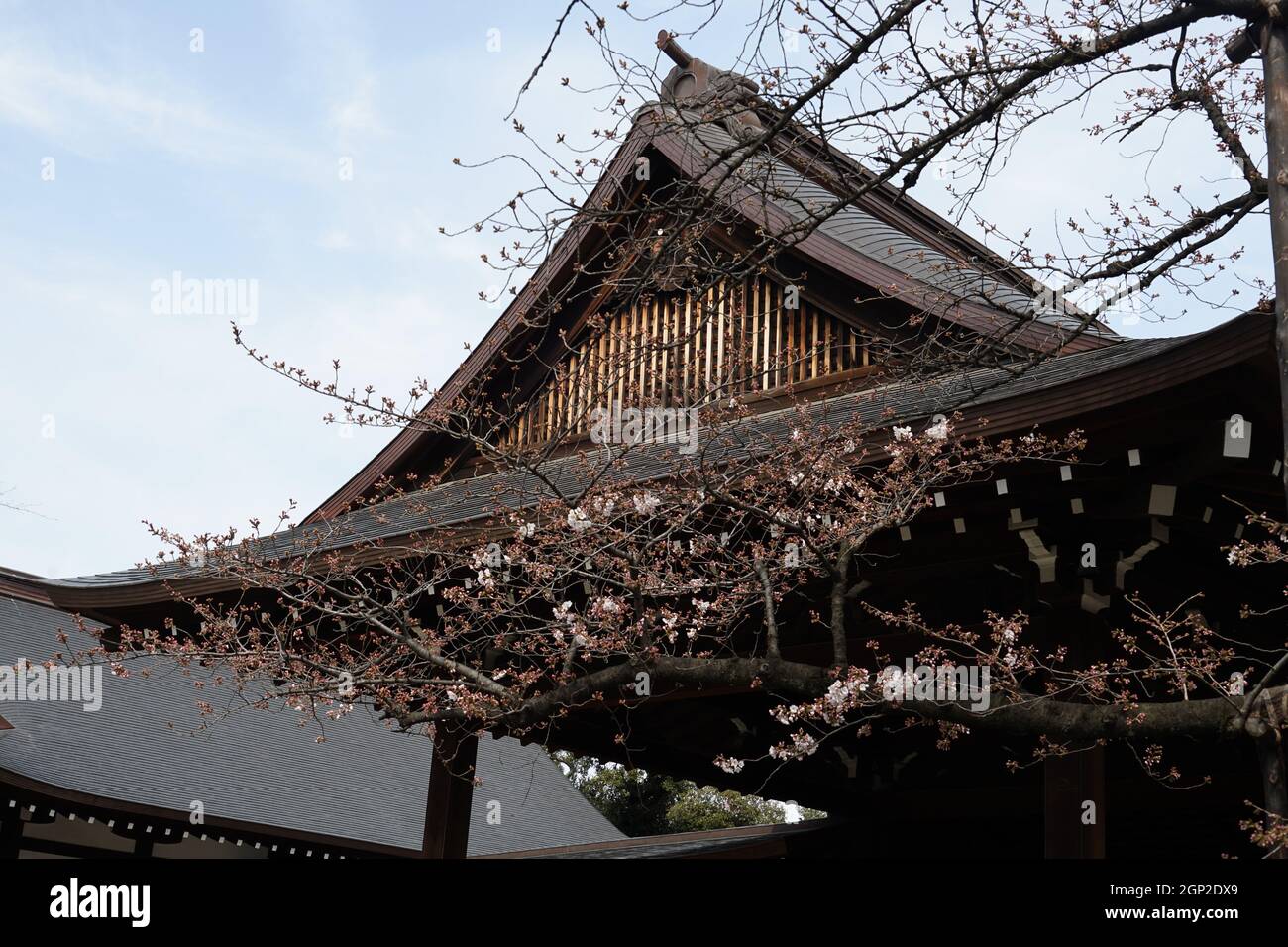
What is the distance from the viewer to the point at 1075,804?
4.66 meters

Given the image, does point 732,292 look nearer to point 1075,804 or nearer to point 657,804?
point 1075,804

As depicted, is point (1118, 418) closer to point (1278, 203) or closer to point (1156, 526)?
point (1156, 526)

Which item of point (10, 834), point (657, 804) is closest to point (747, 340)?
point (10, 834)

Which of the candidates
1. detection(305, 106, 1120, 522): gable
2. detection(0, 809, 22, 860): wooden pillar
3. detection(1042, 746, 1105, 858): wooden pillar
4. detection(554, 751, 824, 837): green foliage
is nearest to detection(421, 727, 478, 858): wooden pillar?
detection(305, 106, 1120, 522): gable

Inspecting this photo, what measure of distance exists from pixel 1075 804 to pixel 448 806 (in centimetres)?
358

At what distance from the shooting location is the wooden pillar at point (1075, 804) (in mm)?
4617

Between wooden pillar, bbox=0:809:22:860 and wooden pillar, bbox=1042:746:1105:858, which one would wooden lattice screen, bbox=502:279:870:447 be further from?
wooden pillar, bbox=0:809:22:860

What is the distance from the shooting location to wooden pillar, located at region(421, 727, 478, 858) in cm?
671

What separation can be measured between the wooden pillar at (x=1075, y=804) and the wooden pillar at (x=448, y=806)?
10.5 feet

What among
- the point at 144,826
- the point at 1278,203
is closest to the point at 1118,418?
the point at 1278,203

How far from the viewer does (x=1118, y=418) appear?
14.0ft

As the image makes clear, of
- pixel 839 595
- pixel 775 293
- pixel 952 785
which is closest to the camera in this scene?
pixel 839 595
